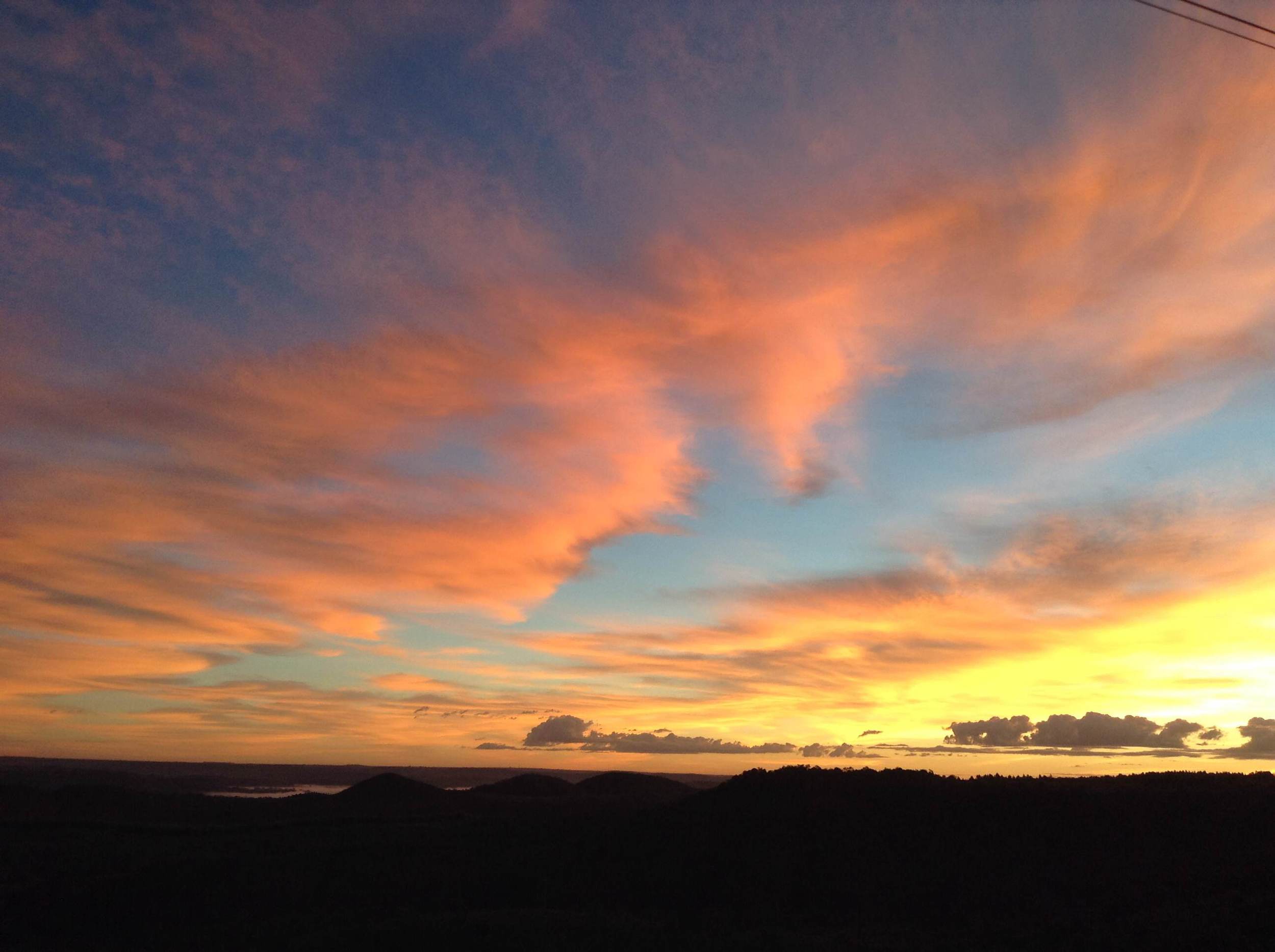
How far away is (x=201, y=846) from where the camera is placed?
57594 millimetres

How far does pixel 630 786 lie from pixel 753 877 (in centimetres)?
7810

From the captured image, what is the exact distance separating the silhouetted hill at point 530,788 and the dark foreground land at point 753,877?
50698mm

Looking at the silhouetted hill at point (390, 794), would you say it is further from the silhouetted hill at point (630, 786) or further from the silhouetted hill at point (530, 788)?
the silhouetted hill at point (630, 786)

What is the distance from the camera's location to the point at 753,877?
1508 inches

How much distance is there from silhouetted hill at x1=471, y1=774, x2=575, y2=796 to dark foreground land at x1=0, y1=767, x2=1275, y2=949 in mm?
50698

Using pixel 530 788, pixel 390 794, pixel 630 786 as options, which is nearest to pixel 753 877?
pixel 390 794

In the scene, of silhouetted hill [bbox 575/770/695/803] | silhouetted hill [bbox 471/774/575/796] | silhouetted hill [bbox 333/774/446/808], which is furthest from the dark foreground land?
silhouetted hill [bbox 471/774/575/796]

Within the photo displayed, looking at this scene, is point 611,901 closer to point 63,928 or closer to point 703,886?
point 703,886

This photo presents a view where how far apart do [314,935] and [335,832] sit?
30.4m

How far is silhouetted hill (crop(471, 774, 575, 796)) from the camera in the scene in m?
106

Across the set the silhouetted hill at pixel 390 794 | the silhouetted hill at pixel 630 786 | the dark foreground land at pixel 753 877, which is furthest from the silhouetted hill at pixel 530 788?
the dark foreground land at pixel 753 877

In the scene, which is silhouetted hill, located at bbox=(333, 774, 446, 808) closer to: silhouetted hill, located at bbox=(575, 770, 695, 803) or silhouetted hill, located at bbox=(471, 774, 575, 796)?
silhouetted hill, located at bbox=(471, 774, 575, 796)

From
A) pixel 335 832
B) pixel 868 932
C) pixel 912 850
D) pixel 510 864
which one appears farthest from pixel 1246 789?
pixel 335 832

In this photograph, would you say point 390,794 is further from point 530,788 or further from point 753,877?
point 753,877
